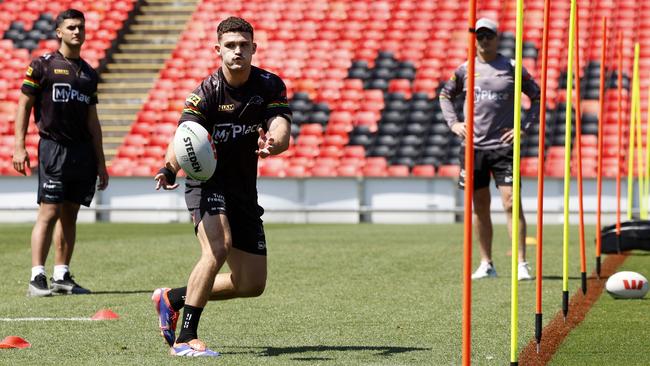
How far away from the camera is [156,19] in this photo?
95.0 ft

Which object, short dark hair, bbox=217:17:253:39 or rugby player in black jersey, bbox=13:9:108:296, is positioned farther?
rugby player in black jersey, bbox=13:9:108:296

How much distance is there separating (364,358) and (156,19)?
23.5m

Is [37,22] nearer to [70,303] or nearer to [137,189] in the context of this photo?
[137,189]

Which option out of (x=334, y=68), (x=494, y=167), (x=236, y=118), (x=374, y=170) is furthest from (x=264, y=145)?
(x=334, y=68)

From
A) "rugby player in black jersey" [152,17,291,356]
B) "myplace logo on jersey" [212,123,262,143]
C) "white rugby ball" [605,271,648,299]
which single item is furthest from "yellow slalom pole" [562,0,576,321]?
"myplace logo on jersey" [212,123,262,143]

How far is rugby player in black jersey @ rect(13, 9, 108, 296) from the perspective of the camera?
9713 millimetres

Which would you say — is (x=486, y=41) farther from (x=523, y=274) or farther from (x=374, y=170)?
(x=374, y=170)

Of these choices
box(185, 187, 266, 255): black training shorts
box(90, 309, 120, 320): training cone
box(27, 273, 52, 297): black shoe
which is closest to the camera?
box(185, 187, 266, 255): black training shorts

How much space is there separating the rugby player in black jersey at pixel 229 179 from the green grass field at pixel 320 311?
29 centimetres

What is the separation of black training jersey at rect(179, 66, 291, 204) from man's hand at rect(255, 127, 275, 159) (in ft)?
1.12

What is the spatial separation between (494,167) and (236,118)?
4953 millimetres

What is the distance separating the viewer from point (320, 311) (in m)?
8.48

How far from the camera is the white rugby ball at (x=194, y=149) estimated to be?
614 cm

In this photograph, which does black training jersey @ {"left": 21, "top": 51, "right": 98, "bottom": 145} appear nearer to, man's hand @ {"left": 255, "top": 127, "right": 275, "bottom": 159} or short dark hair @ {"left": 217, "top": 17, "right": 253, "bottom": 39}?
short dark hair @ {"left": 217, "top": 17, "right": 253, "bottom": 39}
